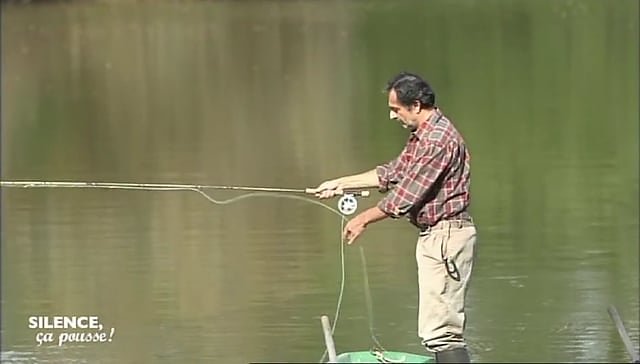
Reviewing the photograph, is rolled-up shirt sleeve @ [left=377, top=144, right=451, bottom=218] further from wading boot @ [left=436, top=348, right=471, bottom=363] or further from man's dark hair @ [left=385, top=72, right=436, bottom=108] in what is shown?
wading boot @ [left=436, top=348, right=471, bottom=363]

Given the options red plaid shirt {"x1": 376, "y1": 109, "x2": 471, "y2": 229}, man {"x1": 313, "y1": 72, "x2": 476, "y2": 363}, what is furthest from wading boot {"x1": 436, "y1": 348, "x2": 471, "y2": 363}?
red plaid shirt {"x1": 376, "y1": 109, "x2": 471, "y2": 229}

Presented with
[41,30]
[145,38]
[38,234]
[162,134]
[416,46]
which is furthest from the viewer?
[41,30]

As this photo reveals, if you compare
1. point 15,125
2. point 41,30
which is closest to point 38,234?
point 15,125

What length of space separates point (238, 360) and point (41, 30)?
3303 cm

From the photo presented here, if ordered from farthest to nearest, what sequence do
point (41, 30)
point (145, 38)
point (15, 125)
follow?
point (41, 30)
point (145, 38)
point (15, 125)

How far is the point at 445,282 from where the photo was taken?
677cm

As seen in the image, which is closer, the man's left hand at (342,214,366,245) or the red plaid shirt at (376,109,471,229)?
the red plaid shirt at (376,109,471,229)

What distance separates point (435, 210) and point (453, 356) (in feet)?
2.17

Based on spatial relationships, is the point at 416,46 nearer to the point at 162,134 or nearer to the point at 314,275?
the point at 162,134

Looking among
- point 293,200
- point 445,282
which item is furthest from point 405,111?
point 293,200

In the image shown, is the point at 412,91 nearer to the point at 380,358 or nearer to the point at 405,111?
the point at 405,111

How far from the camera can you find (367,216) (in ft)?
22.2

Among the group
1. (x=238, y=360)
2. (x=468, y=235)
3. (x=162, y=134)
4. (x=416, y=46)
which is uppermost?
(x=416, y=46)

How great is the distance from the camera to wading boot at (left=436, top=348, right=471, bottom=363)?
673 centimetres
